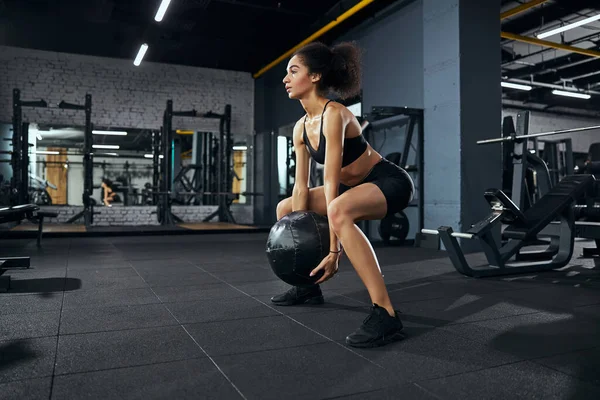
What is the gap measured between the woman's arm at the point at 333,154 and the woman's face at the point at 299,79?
8.8 inches

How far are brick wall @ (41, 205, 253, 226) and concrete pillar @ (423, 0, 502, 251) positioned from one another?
5.81 m

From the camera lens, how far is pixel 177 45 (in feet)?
26.5

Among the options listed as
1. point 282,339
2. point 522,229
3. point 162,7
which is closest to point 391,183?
point 282,339

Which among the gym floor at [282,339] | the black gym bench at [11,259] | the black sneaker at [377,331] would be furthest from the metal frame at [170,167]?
the black sneaker at [377,331]

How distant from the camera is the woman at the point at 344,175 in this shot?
1.74 metres

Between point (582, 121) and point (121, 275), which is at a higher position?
point (582, 121)

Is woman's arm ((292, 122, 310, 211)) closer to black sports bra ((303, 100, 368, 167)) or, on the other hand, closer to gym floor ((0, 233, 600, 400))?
black sports bra ((303, 100, 368, 167))

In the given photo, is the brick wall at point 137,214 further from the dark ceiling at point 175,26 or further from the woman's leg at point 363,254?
the woman's leg at point 363,254

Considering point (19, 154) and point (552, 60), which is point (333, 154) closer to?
point (19, 154)

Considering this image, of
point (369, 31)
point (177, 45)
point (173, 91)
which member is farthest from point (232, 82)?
point (369, 31)

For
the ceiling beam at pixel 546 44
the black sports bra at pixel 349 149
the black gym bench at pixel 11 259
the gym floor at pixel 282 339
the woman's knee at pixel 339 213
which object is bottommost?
the gym floor at pixel 282 339

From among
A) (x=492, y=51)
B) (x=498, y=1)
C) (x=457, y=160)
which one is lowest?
(x=457, y=160)

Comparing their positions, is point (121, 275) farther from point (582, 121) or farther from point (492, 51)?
point (582, 121)

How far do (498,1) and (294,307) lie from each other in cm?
441
